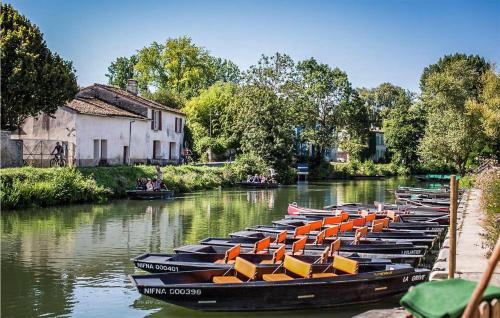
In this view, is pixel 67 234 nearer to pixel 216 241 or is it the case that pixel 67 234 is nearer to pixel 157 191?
pixel 216 241

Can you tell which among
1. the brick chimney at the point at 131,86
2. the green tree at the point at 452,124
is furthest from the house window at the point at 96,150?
the green tree at the point at 452,124

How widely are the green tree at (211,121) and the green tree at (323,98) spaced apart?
8.78 metres

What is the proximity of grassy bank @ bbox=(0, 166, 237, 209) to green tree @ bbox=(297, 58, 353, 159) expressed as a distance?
26.6 meters

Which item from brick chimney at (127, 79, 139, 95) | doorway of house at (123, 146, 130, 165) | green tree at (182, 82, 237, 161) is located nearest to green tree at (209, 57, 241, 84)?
green tree at (182, 82, 237, 161)

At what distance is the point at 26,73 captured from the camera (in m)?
34.8

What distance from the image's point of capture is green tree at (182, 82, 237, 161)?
2459 inches

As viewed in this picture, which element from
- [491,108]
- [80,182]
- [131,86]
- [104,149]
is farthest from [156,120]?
[491,108]

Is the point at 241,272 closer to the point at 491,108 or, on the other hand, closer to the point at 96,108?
the point at 96,108

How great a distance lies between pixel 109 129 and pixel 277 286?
118ft

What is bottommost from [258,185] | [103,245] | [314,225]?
[103,245]

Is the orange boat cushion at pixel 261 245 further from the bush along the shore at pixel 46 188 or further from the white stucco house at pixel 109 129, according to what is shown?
the white stucco house at pixel 109 129

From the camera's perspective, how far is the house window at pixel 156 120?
52781 mm

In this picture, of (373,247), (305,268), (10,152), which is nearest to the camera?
(305,268)

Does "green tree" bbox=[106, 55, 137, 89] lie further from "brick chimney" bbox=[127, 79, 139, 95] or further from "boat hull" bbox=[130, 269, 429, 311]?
"boat hull" bbox=[130, 269, 429, 311]
